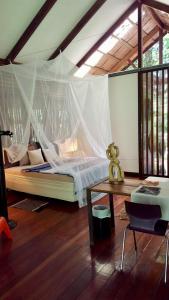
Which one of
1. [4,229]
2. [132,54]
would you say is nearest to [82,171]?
[4,229]

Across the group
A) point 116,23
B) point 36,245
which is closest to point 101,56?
point 116,23

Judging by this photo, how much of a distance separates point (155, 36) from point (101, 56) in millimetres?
1317

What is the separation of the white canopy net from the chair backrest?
67.5 inches

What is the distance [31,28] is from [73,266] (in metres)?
3.82

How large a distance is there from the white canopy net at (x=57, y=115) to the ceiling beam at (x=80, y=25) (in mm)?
1127

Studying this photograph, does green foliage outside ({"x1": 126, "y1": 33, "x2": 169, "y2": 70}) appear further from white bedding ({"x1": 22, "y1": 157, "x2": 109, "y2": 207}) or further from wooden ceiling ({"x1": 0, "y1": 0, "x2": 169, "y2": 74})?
white bedding ({"x1": 22, "y1": 157, "x2": 109, "y2": 207})

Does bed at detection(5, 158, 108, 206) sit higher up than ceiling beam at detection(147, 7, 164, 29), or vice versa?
ceiling beam at detection(147, 7, 164, 29)

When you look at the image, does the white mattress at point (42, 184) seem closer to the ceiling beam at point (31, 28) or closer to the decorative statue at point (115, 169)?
the decorative statue at point (115, 169)

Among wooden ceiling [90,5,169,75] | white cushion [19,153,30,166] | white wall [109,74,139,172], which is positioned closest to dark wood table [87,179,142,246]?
white cushion [19,153,30,166]

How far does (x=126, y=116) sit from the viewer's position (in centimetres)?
557

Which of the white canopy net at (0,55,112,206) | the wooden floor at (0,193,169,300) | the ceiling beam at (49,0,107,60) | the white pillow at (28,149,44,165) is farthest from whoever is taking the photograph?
the white pillow at (28,149,44,165)

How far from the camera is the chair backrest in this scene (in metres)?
1.91

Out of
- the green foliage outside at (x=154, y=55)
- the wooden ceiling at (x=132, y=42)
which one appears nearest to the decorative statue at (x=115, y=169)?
the green foliage outside at (x=154, y=55)

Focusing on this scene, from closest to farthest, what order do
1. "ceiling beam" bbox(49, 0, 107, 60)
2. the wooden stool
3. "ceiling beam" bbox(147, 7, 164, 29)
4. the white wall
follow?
1. the wooden stool
2. "ceiling beam" bbox(49, 0, 107, 60)
3. "ceiling beam" bbox(147, 7, 164, 29)
4. the white wall
